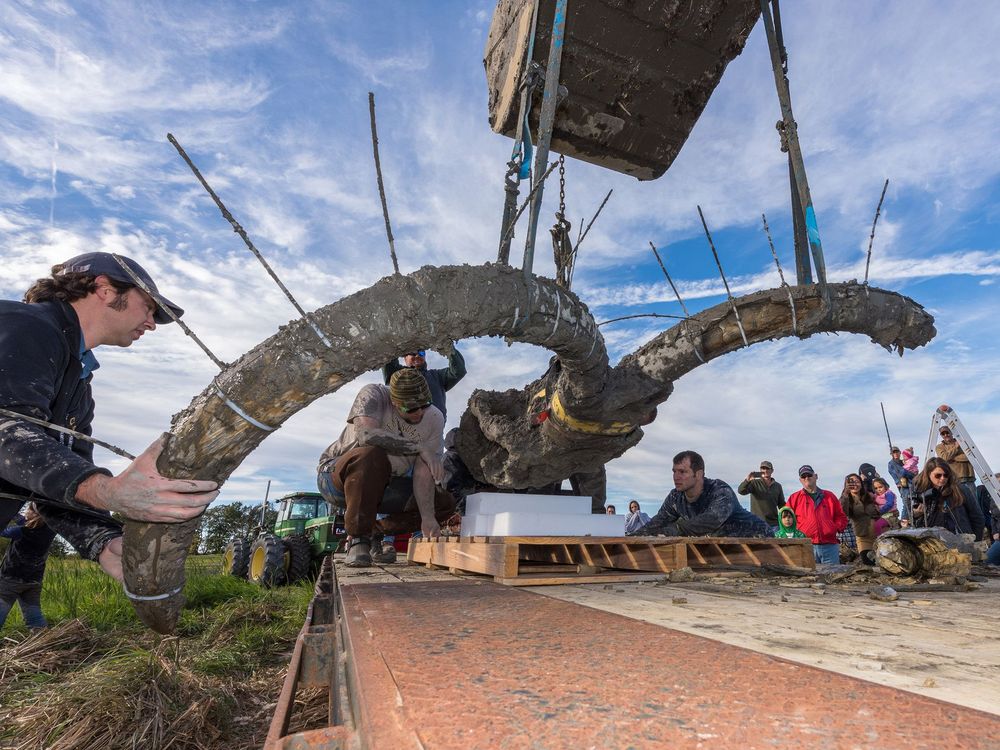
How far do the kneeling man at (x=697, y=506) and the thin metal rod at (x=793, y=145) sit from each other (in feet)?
7.37

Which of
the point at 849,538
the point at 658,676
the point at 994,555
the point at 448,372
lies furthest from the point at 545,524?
the point at 849,538

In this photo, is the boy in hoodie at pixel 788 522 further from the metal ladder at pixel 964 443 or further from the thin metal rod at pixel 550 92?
the thin metal rod at pixel 550 92

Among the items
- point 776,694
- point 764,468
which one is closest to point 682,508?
point 764,468

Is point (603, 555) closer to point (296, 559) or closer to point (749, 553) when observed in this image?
point (749, 553)

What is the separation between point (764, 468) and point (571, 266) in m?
6.41

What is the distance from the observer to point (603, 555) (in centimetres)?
324

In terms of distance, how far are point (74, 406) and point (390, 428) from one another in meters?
2.36

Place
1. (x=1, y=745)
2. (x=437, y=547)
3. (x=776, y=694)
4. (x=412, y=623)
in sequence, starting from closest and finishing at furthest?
(x=776, y=694)
(x=412, y=623)
(x=1, y=745)
(x=437, y=547)

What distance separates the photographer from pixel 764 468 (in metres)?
8.86

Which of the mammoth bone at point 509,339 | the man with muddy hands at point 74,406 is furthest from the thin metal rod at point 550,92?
the man with muddy hands at point 74,406

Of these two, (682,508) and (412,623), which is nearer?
(412,623)

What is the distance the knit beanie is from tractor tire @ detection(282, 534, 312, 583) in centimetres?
394

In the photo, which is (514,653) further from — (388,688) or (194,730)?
(194,730)

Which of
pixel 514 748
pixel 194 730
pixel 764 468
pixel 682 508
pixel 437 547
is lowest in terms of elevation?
pixel 194 730
